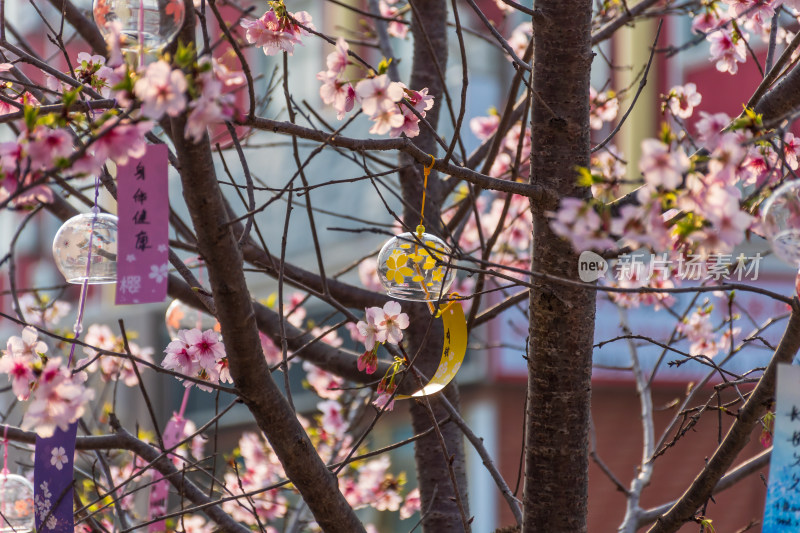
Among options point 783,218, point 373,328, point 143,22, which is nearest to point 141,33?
point 143,22

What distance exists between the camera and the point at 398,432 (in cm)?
661

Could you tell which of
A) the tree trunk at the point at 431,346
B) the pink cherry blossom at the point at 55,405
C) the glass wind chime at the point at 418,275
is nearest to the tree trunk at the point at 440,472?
the tree trunk at the point at 431,346

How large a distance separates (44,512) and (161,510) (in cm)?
96

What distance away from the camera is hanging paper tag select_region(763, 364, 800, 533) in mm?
1198

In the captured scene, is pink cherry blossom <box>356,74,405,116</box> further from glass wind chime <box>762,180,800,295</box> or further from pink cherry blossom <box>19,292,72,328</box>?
pink cherry blossom <box>19,292,72,328</box>

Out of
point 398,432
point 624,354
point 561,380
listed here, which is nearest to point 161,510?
point 561,380

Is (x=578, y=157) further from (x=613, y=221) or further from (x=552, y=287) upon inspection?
(x=613, y=221)

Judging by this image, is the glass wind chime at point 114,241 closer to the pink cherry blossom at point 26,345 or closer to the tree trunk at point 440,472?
the pink cherry blossom at point 26,345

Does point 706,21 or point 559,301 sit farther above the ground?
point 706,21

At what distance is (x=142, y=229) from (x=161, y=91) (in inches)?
10.9

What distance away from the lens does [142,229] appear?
47.3 inches

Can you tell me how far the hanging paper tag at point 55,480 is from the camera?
1.37 m

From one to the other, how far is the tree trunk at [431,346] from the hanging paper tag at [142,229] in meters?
0.82

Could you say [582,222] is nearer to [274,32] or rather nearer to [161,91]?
[161,91]
